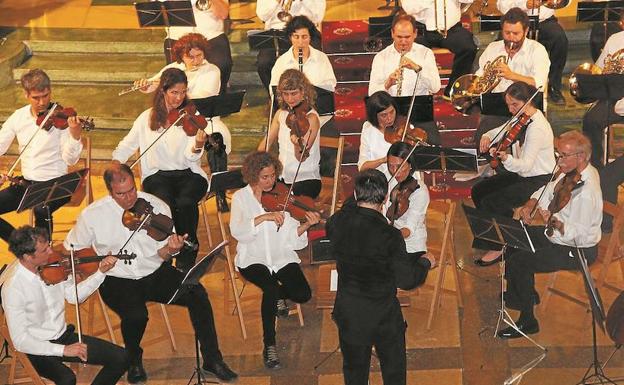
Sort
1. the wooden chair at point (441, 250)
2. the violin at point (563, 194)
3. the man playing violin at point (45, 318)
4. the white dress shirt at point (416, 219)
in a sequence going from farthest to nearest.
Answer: the wooden chair at point (441, 250) → the white dress shirt at point (416, 219) → the violin at point (563, 194) → the man playing violin at point (45, 318)

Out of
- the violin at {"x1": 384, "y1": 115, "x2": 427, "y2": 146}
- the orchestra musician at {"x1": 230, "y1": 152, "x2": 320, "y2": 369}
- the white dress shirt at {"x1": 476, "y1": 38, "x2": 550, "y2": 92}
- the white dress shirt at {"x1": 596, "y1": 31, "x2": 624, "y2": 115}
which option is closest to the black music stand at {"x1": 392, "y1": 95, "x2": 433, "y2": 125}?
the violin at {"x1": 384, "y1": 115, "x2": 427, "y2": 146}

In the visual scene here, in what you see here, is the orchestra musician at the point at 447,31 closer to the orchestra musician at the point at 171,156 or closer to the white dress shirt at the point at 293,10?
the white dress shirt at the point at 293,10

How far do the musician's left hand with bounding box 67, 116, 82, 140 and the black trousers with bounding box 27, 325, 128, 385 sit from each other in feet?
5.96

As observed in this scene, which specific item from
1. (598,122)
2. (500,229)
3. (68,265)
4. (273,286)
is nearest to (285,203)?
(273,286)

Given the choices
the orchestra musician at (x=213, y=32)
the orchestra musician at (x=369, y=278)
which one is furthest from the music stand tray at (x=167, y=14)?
the orchestra musician at (x=369, y=278)

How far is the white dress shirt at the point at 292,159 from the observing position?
8.54 meters

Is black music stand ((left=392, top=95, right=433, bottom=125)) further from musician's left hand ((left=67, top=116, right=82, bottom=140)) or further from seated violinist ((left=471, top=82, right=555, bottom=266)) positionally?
musician's left hand ((left=67, top=116, right=82, bottom=140))

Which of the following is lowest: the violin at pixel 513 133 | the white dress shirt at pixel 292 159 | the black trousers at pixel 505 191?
the black trousers at pixel 505 191

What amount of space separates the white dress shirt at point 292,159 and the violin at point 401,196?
1136mm

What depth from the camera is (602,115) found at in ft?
30.3

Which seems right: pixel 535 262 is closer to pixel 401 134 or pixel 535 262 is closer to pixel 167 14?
pixel 401 134

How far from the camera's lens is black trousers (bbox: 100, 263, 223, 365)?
7.21 metres

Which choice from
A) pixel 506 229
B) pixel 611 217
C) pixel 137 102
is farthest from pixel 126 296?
pixel 137 102

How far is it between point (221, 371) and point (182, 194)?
5.14ft
